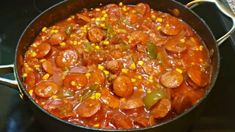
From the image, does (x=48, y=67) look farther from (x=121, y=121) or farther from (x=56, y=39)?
(x=121, y=121)

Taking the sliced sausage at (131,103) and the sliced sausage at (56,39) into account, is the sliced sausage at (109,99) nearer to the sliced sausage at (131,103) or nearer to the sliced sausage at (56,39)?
the sliced sausage at (131,103)

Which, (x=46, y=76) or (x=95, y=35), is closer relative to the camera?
(x=46, y=76)

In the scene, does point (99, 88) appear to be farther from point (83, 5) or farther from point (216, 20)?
point (216, 20)

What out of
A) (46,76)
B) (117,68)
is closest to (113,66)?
(117,68)

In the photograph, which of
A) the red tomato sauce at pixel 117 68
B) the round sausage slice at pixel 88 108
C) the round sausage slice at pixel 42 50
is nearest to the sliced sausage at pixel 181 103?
the red tomato sauce at pixel 117 68

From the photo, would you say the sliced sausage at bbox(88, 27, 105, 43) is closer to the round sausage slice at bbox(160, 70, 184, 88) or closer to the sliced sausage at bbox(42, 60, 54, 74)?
the sliced sausage at bbox(42, 60, 54, 74)

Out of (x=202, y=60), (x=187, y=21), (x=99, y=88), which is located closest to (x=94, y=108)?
(x=99, y=88)
